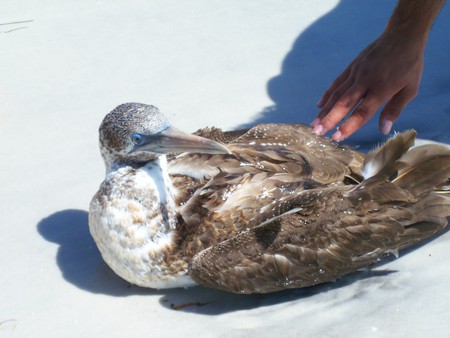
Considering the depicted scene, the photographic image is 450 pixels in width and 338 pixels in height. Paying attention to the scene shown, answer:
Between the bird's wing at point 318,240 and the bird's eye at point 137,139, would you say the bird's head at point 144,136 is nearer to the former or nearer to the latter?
the bird's eye at point 137,139

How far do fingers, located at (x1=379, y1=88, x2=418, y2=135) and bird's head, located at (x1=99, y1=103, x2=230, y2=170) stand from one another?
1276 mm

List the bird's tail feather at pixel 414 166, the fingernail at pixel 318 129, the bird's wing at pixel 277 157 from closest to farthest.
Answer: the bird's tail feather at pixel 414 166 → the bird's wing at pixel 277 157 → the fingernail at pixel 318 129

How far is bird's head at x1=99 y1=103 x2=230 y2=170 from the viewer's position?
4363 millimetres

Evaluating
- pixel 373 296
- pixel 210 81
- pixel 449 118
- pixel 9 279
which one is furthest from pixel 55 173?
pixel 449 118

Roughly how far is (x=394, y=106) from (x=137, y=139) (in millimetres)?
1659

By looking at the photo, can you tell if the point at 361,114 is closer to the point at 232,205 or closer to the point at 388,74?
the point at 388,74

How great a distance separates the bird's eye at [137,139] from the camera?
4.39m

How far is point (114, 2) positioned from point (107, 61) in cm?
111

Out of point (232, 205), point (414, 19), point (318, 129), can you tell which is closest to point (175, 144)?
point (232, 205)

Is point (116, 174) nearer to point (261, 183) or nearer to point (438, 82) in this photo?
point (261, 183)

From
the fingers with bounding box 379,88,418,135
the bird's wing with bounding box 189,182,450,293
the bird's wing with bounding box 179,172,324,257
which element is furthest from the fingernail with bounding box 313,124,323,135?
the bird's wing with bounding box 189,182,450,293

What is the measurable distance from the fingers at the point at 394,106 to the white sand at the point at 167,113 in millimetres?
782

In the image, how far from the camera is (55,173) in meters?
5.63

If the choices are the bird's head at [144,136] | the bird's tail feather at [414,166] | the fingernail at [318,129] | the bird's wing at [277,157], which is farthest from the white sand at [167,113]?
the fingernail at [318,129]
